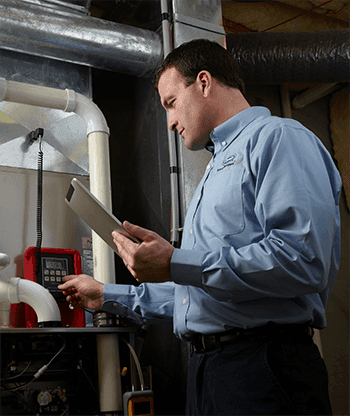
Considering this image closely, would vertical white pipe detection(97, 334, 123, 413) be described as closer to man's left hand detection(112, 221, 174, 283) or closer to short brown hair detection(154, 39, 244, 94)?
man's left hand detection(112, 221, 174, 283)

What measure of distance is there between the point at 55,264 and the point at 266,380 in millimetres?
1181

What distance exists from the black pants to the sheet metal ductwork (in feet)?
6.45

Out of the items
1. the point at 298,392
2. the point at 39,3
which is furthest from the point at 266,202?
the point at 39,3

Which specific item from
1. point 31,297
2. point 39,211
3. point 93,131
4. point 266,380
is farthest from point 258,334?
point 93,131

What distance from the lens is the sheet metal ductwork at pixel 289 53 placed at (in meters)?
2.71

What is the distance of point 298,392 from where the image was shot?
1050 millimetres

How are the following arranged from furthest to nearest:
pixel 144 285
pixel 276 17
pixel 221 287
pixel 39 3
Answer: pixel 276 17
pixel 39 3
pixel 144 285
pixel 221 287

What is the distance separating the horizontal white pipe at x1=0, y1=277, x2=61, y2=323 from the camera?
1.73 metres

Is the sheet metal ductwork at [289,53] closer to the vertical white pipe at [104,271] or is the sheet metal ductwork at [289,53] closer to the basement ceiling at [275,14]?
the basement ceiling at [275,14]

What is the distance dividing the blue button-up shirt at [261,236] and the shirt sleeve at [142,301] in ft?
0.92

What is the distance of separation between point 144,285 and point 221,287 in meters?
0.63

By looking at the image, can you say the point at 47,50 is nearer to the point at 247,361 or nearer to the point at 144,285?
the point at 144,285

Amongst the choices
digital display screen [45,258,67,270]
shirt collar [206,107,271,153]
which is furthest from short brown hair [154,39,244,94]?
digital display screen [45,258,67,270]

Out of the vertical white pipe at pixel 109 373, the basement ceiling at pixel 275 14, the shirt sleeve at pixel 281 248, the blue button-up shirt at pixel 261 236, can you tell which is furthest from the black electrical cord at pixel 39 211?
the basement ceiling at pixel 275 14
